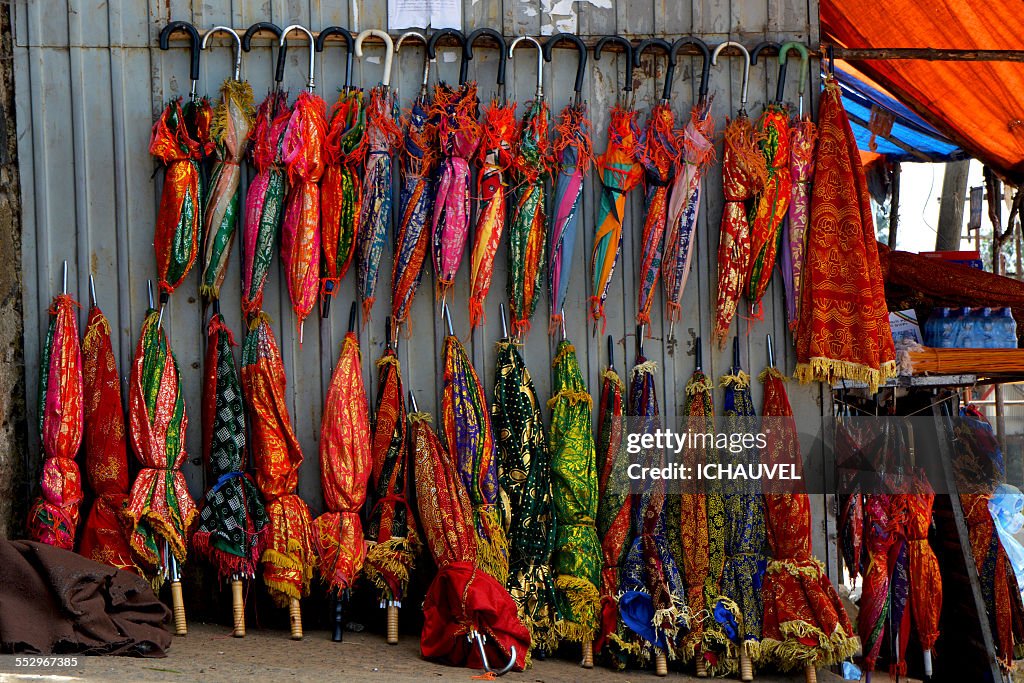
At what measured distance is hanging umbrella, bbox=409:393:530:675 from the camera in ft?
11.5

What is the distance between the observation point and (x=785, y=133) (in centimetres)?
400

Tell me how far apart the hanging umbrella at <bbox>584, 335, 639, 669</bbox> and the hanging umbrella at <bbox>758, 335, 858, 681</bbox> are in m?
0.53

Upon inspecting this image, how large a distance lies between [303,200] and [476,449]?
1.12 meters

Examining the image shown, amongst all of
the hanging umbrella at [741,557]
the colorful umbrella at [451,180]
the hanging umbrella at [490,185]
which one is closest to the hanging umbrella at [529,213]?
the hanging umbrella at [490,185]

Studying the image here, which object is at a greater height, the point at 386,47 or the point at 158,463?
the point at 386,47

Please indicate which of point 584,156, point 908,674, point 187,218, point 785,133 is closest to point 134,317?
point 187,218

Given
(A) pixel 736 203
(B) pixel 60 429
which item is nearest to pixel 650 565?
(A) pixel 736 203

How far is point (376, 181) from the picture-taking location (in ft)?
12.8

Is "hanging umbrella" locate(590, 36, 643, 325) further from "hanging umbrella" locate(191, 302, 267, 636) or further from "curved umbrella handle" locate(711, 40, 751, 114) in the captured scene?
"hanging umbrella" locate(191, 302, 267, 636)

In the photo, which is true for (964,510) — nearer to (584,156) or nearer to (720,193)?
(720,193)

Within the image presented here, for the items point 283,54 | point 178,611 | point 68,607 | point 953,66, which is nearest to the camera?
point 68,607

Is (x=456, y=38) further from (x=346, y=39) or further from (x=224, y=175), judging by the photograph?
(x=224, y=175)

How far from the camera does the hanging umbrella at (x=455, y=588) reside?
3.49 m

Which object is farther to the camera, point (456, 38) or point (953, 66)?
point (953, 66)
